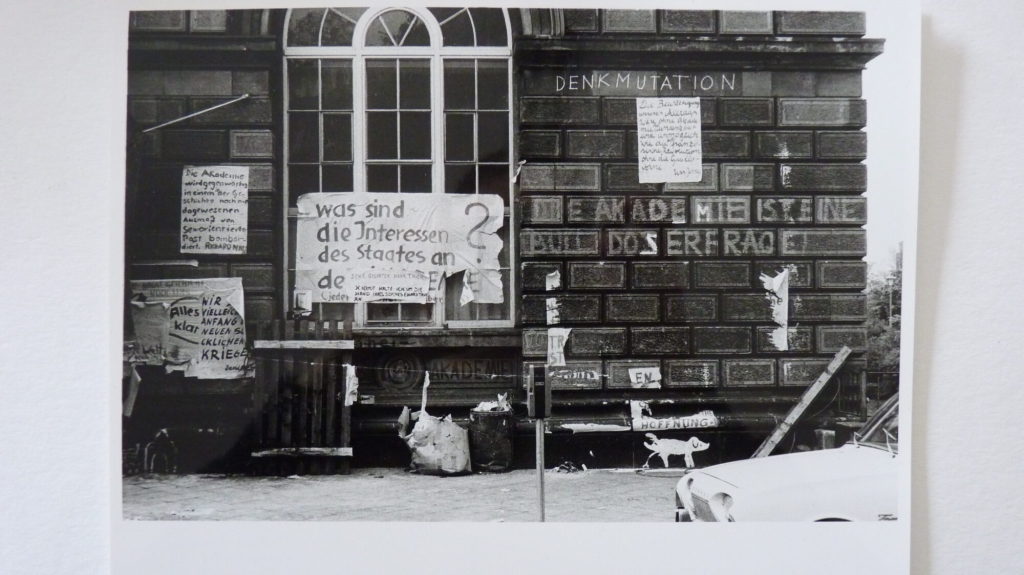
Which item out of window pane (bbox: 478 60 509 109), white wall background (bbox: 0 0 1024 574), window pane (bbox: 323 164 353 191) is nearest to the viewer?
white wall background (bbox: 0 0 1024 574)

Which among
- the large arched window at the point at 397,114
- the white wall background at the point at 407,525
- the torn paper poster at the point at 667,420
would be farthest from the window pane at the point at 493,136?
the torn paper poster at the point at 667,420

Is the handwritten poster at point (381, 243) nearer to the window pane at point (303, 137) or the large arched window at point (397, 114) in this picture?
the large arched window at point (397, 114)

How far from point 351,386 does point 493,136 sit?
2.98ft

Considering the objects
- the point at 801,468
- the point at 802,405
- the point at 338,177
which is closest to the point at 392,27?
the point at 338,177

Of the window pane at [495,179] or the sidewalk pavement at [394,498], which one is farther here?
the window pane at [495,179]

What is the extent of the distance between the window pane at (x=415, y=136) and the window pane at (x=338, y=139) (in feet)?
0.55

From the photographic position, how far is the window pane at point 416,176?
236 centimetres

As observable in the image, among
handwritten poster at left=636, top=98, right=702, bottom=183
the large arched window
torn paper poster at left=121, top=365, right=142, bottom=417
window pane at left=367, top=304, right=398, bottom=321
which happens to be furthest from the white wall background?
window pane at left=367, top=304, right=398, bottom=321

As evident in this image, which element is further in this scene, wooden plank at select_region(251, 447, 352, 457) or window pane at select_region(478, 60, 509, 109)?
window pane at select_region(478, 60, 509, 109)

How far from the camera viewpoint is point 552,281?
8.25 ft

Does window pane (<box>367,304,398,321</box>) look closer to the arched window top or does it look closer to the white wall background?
the white wall background

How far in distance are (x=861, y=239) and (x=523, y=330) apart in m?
1.10

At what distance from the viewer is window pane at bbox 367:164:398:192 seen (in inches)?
92.7

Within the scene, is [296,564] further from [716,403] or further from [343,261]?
[716,403]
